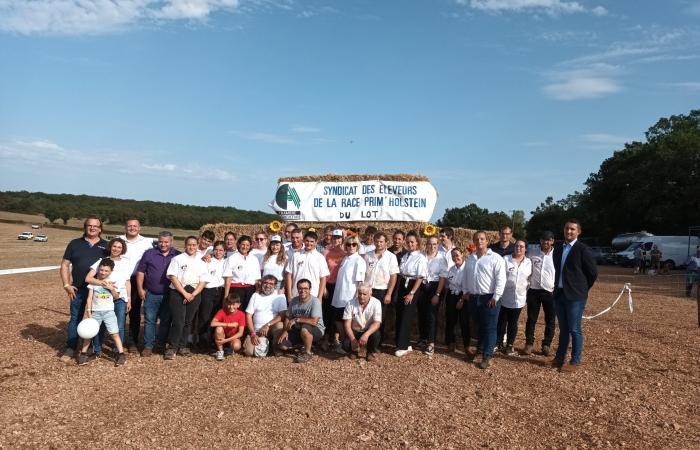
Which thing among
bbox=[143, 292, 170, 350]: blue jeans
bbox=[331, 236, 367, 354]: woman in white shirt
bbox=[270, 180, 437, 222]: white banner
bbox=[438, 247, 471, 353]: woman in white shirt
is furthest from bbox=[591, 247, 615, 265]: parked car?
bbox=[143, 292, 170, 350]: blue jeans

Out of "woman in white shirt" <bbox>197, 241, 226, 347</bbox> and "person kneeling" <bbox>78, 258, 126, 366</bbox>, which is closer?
"person kneeling" <bbox>78, 258, 126, 366</bbox>

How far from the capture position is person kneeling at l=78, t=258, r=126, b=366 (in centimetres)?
649

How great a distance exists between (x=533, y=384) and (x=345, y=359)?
92.0 inches

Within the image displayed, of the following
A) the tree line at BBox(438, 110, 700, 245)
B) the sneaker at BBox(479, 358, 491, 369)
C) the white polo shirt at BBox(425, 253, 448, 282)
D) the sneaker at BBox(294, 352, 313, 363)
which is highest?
the tree line at BBox(438, 110, 700, 245)

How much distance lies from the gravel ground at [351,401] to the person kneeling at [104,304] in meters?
0.29

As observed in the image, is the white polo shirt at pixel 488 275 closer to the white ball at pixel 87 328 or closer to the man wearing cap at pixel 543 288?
the man wearing cap at pixel 543 288

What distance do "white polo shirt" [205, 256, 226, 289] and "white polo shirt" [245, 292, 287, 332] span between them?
1.75ft

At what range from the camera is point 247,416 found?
4723mm

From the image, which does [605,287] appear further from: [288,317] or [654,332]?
[288,317]

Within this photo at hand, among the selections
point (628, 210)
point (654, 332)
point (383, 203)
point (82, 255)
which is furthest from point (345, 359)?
point (628, 210)

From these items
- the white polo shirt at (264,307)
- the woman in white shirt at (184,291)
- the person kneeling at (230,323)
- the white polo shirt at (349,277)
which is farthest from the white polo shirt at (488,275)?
the woman in white shirt at (184,291)

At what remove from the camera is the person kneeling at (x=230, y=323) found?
22.5 ft

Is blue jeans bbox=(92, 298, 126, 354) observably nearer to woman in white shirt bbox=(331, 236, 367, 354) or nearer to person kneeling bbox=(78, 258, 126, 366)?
person kneeling bbox=(78, 258, 126, 366)

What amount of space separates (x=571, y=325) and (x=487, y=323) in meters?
1.00
